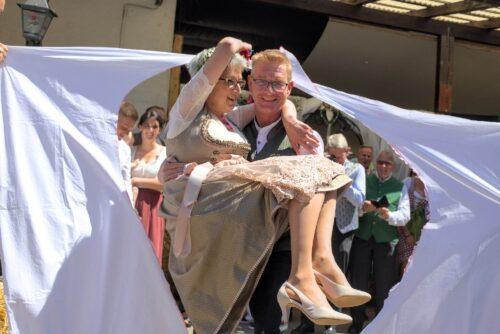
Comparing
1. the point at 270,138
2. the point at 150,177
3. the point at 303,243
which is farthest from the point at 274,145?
the point at 150,177

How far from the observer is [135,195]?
5.46 metres

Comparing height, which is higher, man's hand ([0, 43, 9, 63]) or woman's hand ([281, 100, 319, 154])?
man's hand ([0, 43, 9, 63])

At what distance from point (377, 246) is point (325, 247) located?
337 centimetres

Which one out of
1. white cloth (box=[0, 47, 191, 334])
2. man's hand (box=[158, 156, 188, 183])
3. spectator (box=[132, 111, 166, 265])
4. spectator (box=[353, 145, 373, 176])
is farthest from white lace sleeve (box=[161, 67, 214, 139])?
spectator (box=[353, 145, 373, 176])

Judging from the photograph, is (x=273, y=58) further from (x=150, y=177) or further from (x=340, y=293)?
(x=150, y=177)

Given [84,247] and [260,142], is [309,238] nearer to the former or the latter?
[260,142]

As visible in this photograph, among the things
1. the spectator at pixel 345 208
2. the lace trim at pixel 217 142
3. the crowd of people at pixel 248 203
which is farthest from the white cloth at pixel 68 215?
the spectator at pixel 345 208

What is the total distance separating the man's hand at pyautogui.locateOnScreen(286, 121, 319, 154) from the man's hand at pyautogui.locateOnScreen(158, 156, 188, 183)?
1.80 feet

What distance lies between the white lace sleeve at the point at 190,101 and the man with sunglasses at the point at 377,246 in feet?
10.6

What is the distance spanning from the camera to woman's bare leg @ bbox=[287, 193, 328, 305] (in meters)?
2.99

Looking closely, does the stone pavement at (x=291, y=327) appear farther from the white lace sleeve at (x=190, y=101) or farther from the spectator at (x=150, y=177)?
the white lace sleeve at (x=190, y=101)

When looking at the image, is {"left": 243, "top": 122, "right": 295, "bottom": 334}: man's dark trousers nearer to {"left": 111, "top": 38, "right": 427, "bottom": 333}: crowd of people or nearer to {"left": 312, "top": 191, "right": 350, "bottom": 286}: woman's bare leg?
{"left": 111, "top": 38, "right": 427, "bottom": 333}: crowd of people

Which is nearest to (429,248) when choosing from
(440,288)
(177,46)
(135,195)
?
(440,288)

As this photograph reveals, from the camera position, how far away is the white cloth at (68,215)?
3275 mm
